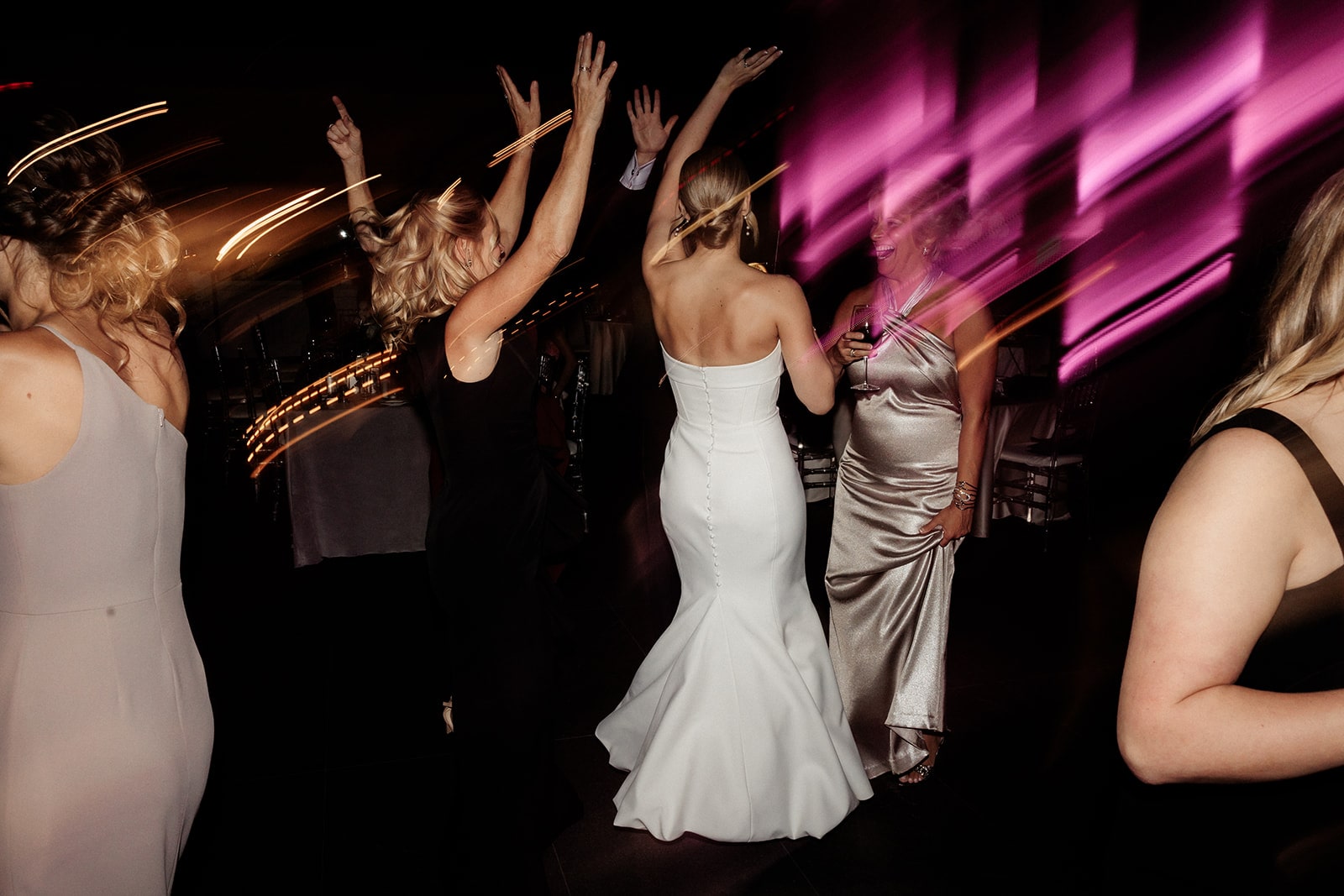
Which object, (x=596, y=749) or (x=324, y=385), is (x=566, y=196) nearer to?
(x=596, y=749)

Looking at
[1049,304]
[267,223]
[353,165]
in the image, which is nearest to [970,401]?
[353,165]

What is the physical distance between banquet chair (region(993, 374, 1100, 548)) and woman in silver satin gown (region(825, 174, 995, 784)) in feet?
9.60

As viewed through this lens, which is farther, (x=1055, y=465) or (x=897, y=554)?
(x=1055, y=465)

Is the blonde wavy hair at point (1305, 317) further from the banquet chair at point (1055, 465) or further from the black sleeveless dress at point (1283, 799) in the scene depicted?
the banquet chair at point (1055, 465)

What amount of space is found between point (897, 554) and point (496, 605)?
1.33 metres

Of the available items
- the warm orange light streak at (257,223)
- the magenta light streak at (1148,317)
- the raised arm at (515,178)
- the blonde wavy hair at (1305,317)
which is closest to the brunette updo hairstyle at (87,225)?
the raised arm at (515,178)

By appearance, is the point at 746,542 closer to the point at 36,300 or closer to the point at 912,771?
the point at 912,771

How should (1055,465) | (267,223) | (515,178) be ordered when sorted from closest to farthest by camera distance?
(515,178)
(1055,465)
(267,223)

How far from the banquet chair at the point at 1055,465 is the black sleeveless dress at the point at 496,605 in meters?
4.03

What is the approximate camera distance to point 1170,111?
586cm

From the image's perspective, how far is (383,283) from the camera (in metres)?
2.11

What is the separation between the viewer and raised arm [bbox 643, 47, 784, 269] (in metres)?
2.44

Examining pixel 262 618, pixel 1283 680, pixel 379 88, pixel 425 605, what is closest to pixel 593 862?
pixel 1283 680

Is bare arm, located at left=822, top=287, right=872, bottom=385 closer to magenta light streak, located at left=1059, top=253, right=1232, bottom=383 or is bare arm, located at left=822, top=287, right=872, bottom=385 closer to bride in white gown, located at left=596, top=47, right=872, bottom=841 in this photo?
bride in white gown, located at left=596, top=47, right=872, bottom=841
